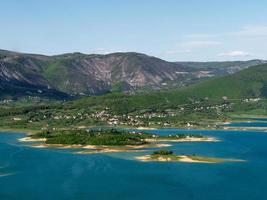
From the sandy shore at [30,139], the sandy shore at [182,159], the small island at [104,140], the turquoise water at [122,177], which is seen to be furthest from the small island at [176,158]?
the sandy shore at [30,139]

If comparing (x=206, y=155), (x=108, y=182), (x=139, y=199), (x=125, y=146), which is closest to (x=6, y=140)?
(x=125, y=146)

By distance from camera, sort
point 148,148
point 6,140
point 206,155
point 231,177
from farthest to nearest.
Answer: point 6,140
point 148,148
point 206,155
point 231,177

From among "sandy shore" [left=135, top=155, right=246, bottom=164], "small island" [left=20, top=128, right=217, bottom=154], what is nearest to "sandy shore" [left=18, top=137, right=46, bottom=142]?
"small island" [left=20, top=128, right=217, bottom=154]

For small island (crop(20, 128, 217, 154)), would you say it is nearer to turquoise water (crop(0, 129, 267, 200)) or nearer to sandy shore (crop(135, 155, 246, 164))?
turquoise water (crop(0, 129, 267, 200))

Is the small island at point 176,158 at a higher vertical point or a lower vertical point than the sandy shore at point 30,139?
higher

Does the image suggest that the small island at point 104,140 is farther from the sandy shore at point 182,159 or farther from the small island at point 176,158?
the sandy shore at point 182,159

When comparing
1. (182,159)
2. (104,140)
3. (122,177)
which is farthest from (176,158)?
(104,140)

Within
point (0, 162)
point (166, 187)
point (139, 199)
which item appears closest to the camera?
point (139, 199)

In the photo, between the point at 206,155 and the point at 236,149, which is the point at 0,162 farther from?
the point at 236,149
